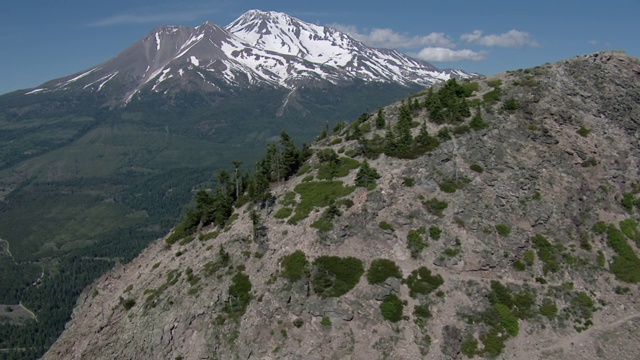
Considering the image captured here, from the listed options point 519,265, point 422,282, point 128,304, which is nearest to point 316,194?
point 422,282

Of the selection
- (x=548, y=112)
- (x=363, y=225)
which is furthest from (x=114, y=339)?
(x=548, y=112)

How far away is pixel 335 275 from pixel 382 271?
7327mm

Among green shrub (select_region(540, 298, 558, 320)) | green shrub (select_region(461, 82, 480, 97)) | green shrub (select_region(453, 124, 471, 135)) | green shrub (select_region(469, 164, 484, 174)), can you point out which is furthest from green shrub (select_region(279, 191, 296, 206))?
green shrub (select_region(461, 82, 480, 97))

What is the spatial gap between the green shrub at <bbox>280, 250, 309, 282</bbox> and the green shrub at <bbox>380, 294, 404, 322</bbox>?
12495 mm

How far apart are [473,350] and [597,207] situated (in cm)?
4110

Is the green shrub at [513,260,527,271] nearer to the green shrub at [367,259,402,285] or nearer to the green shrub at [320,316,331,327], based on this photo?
the green shrub at [367,259,402,285]

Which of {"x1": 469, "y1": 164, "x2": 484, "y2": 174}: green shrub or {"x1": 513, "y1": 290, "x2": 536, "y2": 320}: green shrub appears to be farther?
{"x1": 469, "y1": 164, "x2": 484, "y2": 174}: green shrub

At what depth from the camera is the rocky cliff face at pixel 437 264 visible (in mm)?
65812

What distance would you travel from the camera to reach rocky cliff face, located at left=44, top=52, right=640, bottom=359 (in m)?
65.8

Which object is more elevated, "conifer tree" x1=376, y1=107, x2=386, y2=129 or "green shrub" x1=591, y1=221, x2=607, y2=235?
"conifer tree" x1=376, y1=107, x2=386, y2=129

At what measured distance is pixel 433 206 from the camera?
80.6 meters

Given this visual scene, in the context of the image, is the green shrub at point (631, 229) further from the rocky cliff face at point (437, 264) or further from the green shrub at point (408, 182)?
the green shrub at point (408, 182)

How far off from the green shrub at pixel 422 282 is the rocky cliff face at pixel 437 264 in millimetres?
179

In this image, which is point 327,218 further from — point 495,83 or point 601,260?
point 495,83
